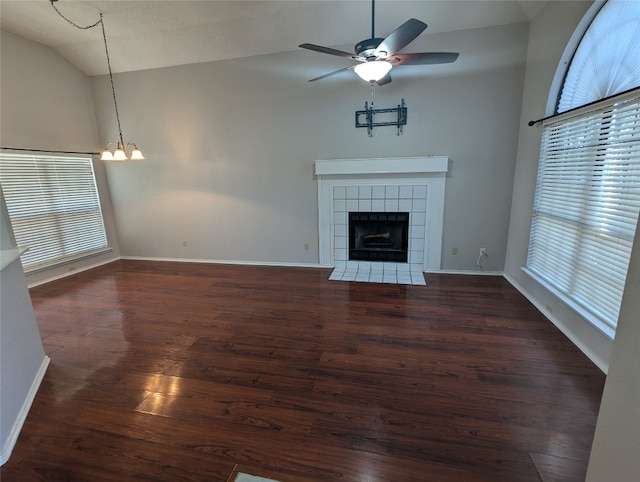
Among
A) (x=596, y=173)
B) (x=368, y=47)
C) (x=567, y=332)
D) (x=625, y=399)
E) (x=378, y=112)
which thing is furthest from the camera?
(x=378, y=112)

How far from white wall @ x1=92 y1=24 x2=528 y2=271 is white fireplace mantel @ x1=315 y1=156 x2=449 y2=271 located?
0.48ft

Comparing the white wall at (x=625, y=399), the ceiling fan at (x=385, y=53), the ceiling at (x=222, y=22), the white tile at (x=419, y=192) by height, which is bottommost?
the white wall at (x=625, y=399)

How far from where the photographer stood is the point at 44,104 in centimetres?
398

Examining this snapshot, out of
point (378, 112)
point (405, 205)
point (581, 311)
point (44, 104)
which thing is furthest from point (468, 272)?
point (44, 104)

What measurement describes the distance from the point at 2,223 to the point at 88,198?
10.5 feet

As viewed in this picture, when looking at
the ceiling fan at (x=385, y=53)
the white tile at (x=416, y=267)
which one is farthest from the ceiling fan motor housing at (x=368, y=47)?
the white tile at (x=416, y=267)

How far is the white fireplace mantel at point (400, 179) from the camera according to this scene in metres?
3.78

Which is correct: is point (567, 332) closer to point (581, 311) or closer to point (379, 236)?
point (581, 311)

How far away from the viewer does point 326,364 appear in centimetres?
218

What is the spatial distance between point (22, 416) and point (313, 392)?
1.77m

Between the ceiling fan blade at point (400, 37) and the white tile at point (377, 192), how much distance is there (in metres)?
2.09

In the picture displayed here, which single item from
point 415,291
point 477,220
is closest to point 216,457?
point 415,291

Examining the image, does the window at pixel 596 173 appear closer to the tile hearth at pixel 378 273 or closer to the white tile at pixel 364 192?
the tile hearth at pixel 378 273

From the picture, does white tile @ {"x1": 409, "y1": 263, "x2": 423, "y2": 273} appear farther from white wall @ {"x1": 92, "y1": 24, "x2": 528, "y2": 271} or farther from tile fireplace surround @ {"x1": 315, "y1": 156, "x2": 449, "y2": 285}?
white wall @ {"x1": 92, "y1": 24, "x2": 528, "y2": 271}
